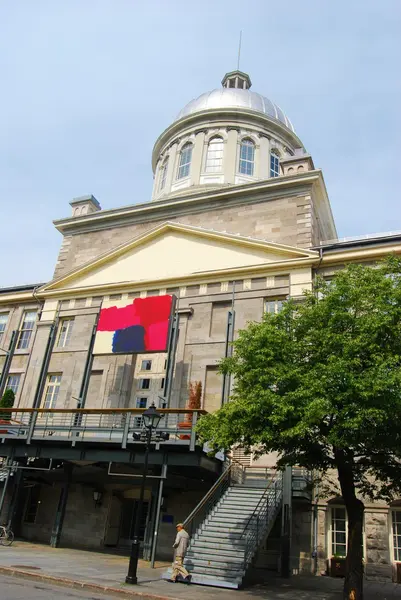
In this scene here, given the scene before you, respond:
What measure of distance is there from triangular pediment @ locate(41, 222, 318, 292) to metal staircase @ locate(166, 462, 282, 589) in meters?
9.43

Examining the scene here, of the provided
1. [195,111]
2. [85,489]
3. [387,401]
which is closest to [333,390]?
[387,401]

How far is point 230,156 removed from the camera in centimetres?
3409

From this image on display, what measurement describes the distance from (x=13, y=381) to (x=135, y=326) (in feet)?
28.8

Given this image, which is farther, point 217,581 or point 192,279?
point 192,279

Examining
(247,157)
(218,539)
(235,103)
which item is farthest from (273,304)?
(235,103)

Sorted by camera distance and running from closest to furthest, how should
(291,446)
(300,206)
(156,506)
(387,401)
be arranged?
(387,401) < (291,446) < (156,506) < (300,206)

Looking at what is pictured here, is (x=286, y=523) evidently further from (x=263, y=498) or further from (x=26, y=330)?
(x=26, y=330)

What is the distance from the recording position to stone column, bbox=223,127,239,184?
3330cm

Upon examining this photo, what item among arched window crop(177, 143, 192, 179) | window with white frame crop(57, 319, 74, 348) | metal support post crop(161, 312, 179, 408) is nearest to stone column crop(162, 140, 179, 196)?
arched window crop(177, 143, 192, 179)

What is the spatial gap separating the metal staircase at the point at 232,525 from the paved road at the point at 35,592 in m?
3.88

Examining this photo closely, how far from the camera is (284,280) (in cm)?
2303

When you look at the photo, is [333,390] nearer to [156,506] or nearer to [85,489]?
[156,506]

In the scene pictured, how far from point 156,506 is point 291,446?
25.2ft

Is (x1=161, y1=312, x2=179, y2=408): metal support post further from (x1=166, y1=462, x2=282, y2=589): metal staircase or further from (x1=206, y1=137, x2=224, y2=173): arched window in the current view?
(x1=206, y1=137, x2=224, y2=173): arched window
